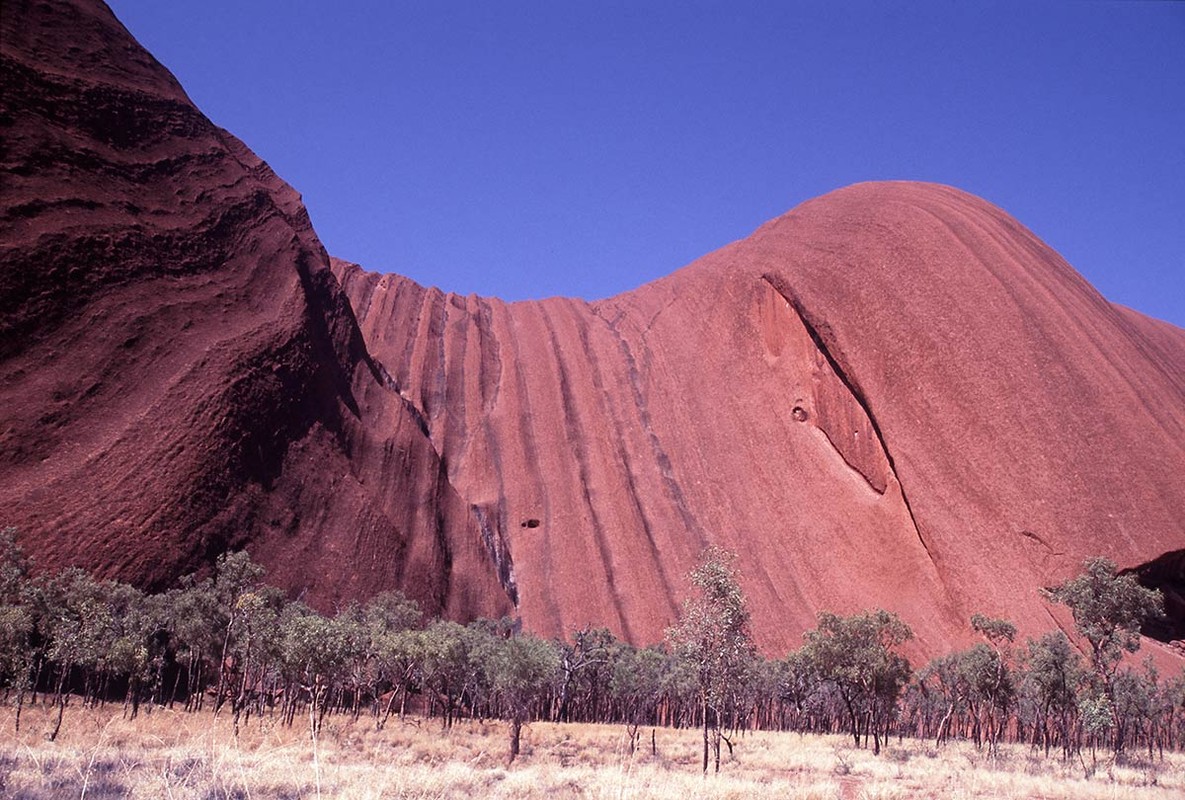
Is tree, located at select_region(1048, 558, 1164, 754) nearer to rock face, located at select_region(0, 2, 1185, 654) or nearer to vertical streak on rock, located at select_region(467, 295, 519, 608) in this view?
rock face, located at select_region(0, 2, 1185, 654)

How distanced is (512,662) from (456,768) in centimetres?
1183

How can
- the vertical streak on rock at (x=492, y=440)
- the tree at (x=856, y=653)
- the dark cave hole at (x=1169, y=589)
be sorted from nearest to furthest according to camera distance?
the tree at (x=856, y=653) → the dark cave hole at (x=1169, y=589) → the vertical streak on rock at (x=492, y=440)

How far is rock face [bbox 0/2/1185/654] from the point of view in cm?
4625

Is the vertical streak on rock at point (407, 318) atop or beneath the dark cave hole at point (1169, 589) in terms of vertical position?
atop

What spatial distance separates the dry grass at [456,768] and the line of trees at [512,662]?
1526mm

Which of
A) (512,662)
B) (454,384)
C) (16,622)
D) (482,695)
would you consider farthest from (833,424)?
(16,622)

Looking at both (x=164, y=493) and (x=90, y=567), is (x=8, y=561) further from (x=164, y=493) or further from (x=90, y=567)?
(x=164, y=493)

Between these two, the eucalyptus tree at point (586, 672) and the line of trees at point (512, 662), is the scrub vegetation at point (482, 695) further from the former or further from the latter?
the eucalyptus tree at point (586, 672)

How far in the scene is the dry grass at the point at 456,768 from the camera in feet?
41.0

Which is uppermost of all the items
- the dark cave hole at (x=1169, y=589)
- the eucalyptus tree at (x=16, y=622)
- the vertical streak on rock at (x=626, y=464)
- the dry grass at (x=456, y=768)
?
the vertical streak on rock at (x=626, y=464)

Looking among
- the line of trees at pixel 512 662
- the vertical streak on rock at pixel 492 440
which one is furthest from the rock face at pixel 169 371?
the line of trees at pixel 512 662

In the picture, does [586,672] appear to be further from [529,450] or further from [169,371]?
[169,371]

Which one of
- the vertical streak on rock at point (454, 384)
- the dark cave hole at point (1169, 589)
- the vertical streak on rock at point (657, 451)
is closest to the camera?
the dark cave hole at point (1169, 589)

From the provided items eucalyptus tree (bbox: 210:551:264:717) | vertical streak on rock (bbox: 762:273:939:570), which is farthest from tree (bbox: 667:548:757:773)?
vertical streak on rock (bbox: 762:273:939:570)
